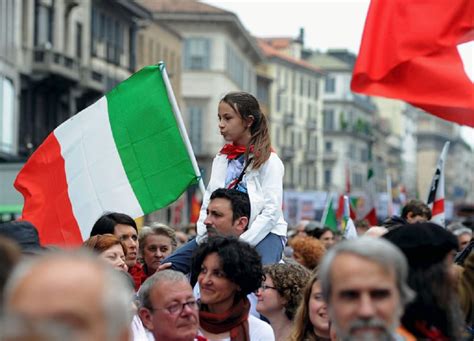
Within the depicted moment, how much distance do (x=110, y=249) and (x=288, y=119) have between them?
10901 cm

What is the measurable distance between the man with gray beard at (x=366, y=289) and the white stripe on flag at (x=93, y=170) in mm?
6410

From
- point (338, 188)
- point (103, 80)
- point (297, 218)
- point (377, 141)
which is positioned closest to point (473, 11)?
point (297, 218)

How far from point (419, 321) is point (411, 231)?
418 mm

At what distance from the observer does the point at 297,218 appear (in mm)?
37594

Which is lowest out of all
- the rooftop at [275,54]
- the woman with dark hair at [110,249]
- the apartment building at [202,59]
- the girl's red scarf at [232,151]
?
the rooftop at [275,54]

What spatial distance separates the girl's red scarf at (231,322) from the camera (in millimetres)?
6961

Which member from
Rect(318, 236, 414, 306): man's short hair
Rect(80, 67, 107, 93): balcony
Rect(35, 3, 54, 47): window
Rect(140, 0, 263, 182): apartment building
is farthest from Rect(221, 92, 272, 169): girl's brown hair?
Rect(140, 0, 263, 182): apartment building

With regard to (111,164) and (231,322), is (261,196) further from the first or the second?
A: (111,164)

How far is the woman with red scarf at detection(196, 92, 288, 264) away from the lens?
9070 millimetres

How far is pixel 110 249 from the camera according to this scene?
28.5 feet

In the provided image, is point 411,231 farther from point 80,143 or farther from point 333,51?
point 333,51

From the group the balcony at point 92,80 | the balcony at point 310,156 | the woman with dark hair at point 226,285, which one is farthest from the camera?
the balcony at point 310,156

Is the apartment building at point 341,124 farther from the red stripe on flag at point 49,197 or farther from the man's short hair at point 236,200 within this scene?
the man's short hair at point 236,200

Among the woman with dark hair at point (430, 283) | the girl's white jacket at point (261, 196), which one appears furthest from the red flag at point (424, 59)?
the woman with dark hair at point (430, 283)
